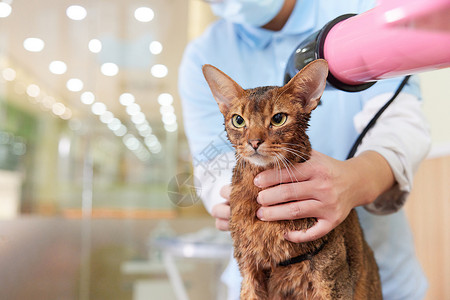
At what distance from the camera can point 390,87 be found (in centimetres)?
44

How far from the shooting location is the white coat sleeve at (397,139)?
18.3 inches

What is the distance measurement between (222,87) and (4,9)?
181 cm

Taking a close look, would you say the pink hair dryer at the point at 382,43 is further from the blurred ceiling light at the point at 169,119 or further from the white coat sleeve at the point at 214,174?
the blurred ceiling light at the point at 169,119

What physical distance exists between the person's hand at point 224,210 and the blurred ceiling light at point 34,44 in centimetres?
203

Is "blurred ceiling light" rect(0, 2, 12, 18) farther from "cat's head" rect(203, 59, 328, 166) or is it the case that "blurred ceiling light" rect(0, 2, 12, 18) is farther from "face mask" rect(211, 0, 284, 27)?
"cat's head" rect(203, 59, 328, 166)

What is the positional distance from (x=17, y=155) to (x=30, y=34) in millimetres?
739

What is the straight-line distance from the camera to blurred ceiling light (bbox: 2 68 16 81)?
2.22 m

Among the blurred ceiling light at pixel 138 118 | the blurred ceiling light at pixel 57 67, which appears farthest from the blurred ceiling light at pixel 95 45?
the blurred ceiling light at pixel 138 118

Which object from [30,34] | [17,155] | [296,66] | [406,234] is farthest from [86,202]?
[296,66]

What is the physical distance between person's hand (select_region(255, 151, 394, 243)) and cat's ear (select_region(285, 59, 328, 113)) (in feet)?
0.18

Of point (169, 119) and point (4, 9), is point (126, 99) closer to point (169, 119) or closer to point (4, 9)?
point (169, 119)

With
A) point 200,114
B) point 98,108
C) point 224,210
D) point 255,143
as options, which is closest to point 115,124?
point 98,108

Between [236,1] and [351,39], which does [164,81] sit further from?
[351,39]

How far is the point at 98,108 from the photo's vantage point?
252cm
